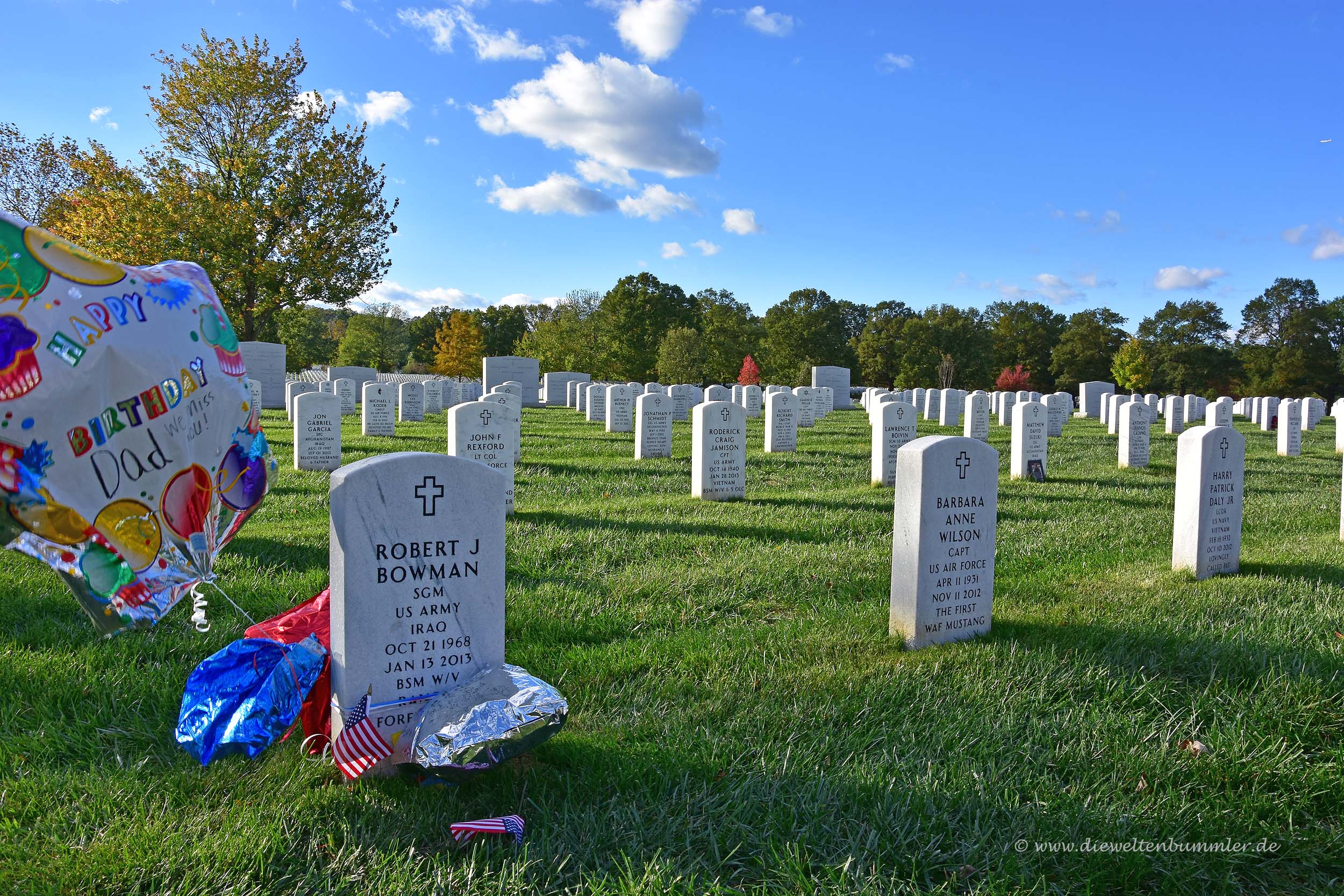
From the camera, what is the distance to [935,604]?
162 inches

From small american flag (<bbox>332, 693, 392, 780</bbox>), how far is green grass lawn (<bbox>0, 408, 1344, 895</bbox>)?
0.07 meters

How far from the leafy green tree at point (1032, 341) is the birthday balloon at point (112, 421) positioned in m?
62.5

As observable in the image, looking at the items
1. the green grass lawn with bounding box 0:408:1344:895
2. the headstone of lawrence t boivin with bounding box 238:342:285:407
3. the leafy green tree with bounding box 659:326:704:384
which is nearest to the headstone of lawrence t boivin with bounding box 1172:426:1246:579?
the green grass lawn with bounding box 0:408:1344:895

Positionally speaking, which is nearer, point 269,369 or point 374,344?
point 269,369

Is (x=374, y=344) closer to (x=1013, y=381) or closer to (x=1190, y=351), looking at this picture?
(x=1013, y=381)

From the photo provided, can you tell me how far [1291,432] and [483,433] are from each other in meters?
16.5

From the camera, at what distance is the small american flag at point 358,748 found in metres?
2.60

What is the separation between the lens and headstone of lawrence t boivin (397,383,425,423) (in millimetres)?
18562

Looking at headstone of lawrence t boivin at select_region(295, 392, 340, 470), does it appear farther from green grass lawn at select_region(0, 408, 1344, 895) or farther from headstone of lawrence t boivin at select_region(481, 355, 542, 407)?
headstone of lawrence t boivin at select_region(481, 355, 542, 407)

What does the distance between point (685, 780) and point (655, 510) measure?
207 inches

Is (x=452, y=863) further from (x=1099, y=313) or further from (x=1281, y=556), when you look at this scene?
(x=1099, y=313)

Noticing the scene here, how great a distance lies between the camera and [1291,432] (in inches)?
611

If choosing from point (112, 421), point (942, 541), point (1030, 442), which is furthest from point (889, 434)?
point (112, 421)

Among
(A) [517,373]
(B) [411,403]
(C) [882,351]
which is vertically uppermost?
(C) [882,351]
